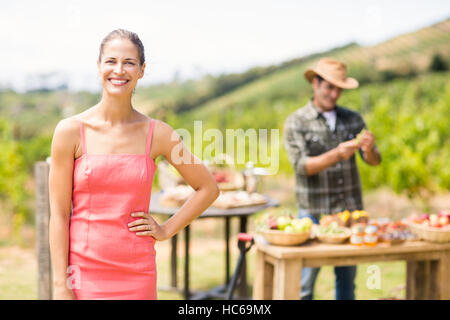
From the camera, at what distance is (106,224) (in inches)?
59.9

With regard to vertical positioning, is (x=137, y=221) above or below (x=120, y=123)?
below

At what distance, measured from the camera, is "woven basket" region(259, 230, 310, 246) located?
10.1 feet

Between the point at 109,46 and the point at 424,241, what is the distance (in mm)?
2720

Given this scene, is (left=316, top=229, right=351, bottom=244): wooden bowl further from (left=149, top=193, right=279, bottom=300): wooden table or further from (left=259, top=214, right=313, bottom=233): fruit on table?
(left=149, top=193, right=279, bottom=300): wooden table

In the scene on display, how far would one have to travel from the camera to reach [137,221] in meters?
1.55

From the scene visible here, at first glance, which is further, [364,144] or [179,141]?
[364,144]

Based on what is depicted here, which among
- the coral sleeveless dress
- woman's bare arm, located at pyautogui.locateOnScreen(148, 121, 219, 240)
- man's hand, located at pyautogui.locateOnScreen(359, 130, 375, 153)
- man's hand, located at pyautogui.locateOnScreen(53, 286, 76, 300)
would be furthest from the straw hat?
man's hand, located at pyautogui.locateOnScreen(53, 286, 76, 300)

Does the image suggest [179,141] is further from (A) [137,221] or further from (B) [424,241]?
(B) [424,241]

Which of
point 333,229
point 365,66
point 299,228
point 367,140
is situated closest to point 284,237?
point 299,228

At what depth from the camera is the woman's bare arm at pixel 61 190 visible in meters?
1.52

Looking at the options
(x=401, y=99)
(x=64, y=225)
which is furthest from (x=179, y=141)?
(x=401, y=99)

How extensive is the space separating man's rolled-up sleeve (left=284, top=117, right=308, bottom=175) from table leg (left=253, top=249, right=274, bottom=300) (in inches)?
25.5

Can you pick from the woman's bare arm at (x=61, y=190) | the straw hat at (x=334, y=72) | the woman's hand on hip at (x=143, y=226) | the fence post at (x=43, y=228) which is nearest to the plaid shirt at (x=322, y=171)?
the straw hat at (x=334, y=72)

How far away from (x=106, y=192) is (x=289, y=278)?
1.85 metres
